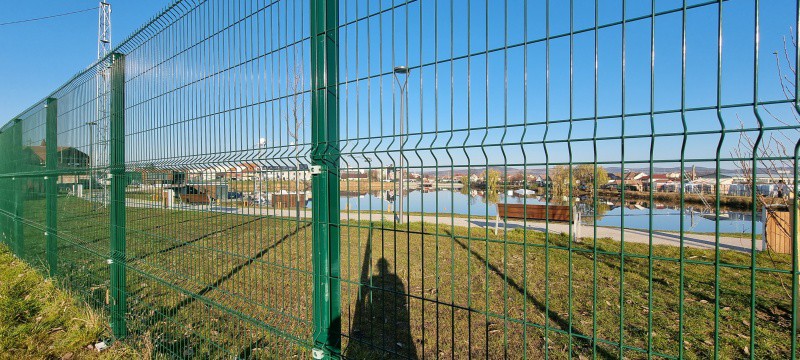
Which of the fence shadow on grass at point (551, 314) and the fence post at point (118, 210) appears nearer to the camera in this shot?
the fence shadow on grass at point (551, 314)

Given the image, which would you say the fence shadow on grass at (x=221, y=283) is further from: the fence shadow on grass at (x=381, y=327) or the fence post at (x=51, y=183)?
the fence post at (x=51, y=183)

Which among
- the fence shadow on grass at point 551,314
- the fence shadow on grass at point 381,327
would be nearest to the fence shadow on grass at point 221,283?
the fence shadow on grass at point 381,327

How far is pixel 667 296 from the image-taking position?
18.9ft

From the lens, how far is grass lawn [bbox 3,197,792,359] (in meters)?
3.01

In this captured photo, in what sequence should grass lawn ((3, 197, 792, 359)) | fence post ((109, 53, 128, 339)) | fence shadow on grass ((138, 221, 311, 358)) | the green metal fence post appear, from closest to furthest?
fence shadow on grass ((138, 221, 311, 358))
grass lawn ((3, 197, 792, 359))
fence post ((109, 53, 128, 339))
the green metal fence post

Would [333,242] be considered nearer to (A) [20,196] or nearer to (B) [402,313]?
(B) [402,313]

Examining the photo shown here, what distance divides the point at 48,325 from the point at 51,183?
2.37 metres

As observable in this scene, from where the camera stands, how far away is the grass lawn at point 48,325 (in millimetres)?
4055

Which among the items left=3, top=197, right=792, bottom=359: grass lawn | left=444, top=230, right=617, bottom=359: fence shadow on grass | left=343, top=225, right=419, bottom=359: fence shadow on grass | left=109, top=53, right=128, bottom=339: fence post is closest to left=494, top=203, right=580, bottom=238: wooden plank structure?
left=3, top=197, right=792, bottom=359: grass lawn

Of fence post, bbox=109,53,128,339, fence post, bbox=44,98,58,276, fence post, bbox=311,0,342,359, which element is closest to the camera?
fence post, bbox=311,0,342,359

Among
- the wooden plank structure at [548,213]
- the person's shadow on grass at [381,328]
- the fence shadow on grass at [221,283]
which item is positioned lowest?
the person's shadow on grass at [381,328]

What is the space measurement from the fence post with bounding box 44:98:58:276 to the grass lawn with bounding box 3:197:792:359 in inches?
9.8

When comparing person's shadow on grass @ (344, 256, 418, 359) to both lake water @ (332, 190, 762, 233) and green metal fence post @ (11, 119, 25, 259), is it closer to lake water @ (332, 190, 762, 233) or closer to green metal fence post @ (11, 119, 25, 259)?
lake water @ (332, 190, 762, 233)

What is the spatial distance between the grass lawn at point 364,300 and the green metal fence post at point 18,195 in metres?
0.34
